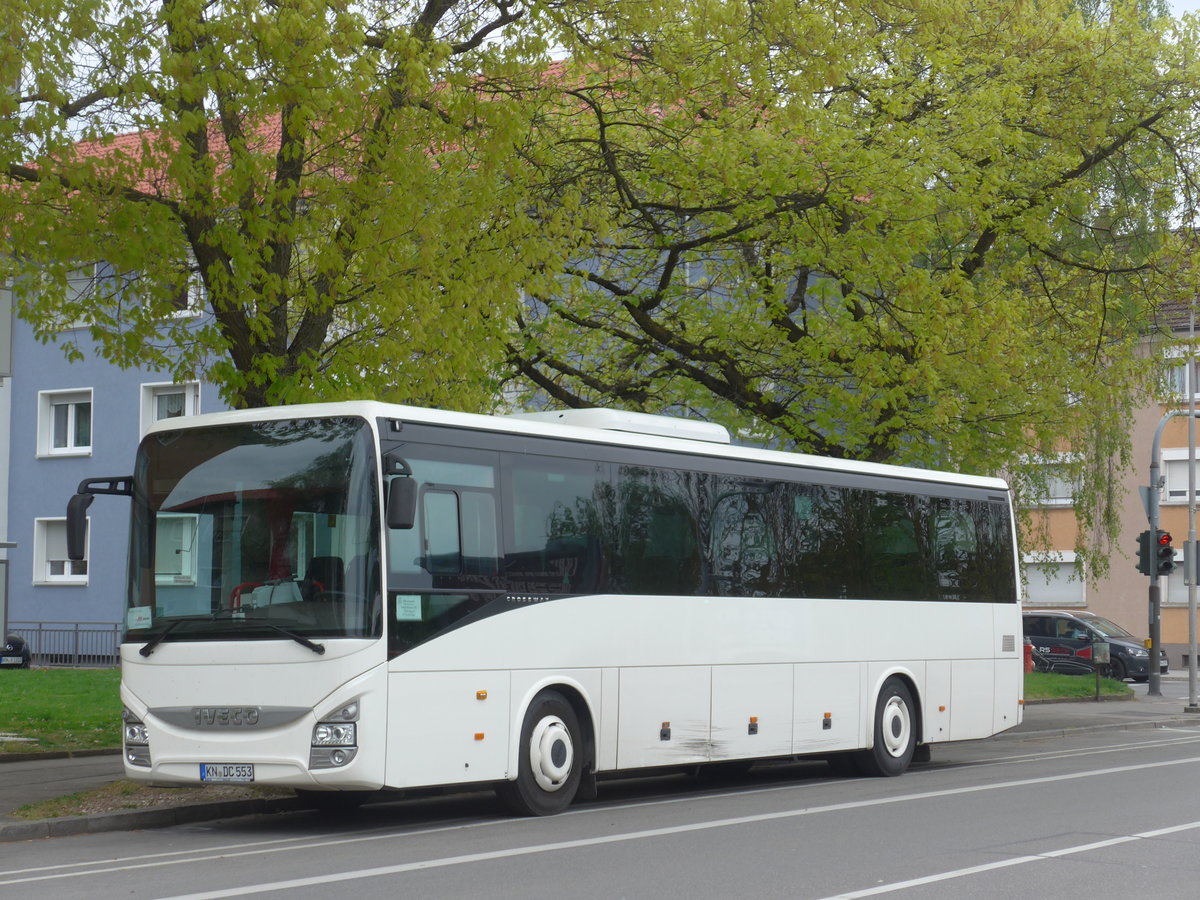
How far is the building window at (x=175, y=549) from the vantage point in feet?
38.0

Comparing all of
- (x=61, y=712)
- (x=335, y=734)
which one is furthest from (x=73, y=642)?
(x=335, y=734)

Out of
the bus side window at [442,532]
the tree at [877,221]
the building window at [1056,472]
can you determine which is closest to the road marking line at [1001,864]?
the bus side window at [442,532]

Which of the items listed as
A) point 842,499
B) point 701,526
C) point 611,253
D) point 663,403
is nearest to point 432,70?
point 701,526

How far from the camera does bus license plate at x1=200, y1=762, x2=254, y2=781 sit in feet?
36.2

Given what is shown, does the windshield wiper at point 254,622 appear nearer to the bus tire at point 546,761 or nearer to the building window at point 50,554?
the bus tire at point 546,761

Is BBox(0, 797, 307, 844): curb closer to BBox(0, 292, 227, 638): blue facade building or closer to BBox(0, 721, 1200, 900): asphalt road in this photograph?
BBox(0, 721, 1200, 900): asphalt road

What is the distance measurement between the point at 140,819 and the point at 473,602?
289 cm

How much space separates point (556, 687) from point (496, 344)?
420 centimetres

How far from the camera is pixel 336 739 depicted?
10.9m

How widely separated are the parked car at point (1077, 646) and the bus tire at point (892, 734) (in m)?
25.1

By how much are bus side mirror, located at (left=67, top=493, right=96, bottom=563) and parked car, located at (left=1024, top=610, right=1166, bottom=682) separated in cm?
3300

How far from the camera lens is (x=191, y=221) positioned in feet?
44.5

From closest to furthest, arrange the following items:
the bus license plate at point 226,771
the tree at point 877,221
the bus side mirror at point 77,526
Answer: the bus license plate at point 226,771 → the bus side mirror at point 77,526 → the tree at point 877,221

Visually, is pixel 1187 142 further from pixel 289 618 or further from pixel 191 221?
pixel 289 618
